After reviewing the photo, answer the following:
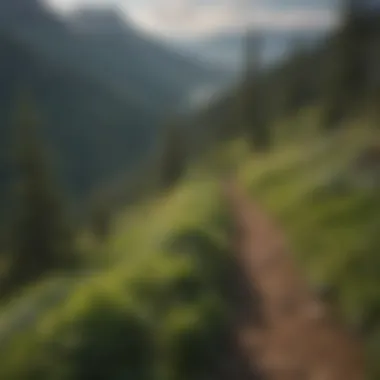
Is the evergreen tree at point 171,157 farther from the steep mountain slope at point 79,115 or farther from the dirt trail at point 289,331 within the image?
the dirt trail at point 289,331

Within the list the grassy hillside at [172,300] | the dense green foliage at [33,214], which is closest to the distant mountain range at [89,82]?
the dense green foliage at [33,214]

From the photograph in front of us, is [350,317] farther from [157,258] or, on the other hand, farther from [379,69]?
[379,69]

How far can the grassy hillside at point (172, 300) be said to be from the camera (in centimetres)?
643

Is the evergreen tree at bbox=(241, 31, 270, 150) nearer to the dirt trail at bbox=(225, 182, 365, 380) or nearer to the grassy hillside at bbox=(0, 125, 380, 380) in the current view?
the grassy hillside at bbox=(0, 125, 380, 380)

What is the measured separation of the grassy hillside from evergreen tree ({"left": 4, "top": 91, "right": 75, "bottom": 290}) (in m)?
1.35

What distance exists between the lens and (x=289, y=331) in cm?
Answer: 892

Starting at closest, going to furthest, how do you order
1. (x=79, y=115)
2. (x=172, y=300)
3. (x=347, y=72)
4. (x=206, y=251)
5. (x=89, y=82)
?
(x=172, y=300)
(x=206, y=251)
(x=347, y=72)
(x=79, y=115)
(x=89, y=82)

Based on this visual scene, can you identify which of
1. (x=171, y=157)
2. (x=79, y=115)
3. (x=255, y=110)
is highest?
(x=79, y=115)

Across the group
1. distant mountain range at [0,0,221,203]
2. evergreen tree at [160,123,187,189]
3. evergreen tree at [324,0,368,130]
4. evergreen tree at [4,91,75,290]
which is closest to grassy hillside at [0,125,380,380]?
evergreen tree at [4,91,75,290]

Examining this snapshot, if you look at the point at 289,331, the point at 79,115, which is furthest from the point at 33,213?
the point at 79,115

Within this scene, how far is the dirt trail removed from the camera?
297 inches

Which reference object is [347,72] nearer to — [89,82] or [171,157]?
[171,157]

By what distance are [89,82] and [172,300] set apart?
113m

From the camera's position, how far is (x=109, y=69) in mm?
118312
